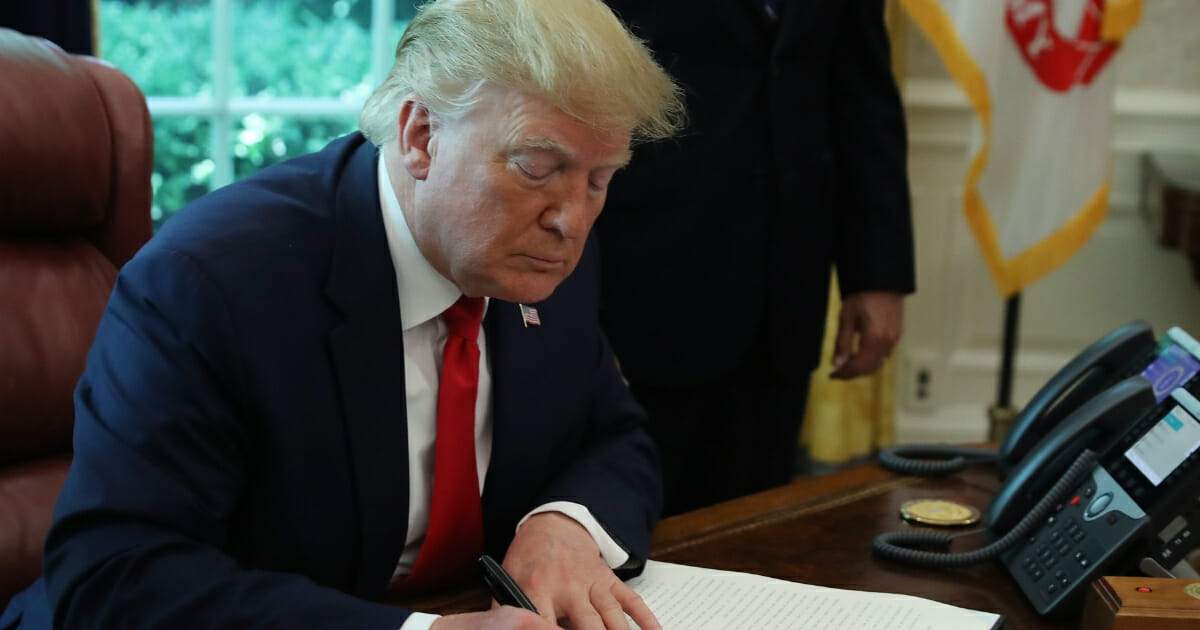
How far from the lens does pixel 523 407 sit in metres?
1.29

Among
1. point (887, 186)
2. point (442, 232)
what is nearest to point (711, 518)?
point (442, 232)

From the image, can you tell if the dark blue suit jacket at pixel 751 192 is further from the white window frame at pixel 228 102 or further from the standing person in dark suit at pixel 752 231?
the white window frame at pixel 228 102

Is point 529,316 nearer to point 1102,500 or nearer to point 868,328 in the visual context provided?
point 1102,500

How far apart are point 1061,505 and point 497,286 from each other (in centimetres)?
64

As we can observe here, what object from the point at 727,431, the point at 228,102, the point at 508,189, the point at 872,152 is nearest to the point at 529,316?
the point at 508,189

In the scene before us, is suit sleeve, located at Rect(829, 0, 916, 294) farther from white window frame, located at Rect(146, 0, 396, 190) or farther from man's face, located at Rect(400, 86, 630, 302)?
white window frame, located at Rect(146, 0, 396, 190)

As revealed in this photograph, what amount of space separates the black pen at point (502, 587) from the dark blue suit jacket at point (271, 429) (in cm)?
11

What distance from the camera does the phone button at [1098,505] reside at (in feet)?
3.86

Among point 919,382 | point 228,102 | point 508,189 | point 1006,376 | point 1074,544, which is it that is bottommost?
point 919,382

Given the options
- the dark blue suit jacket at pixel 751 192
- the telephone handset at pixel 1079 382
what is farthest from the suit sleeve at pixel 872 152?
the telephone handset at pixel 1079 382

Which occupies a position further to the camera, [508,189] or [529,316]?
[529,316]

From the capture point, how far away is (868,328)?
2051 millimetres

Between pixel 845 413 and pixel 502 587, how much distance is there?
106 inches

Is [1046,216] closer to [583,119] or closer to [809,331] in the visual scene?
[809,331]
